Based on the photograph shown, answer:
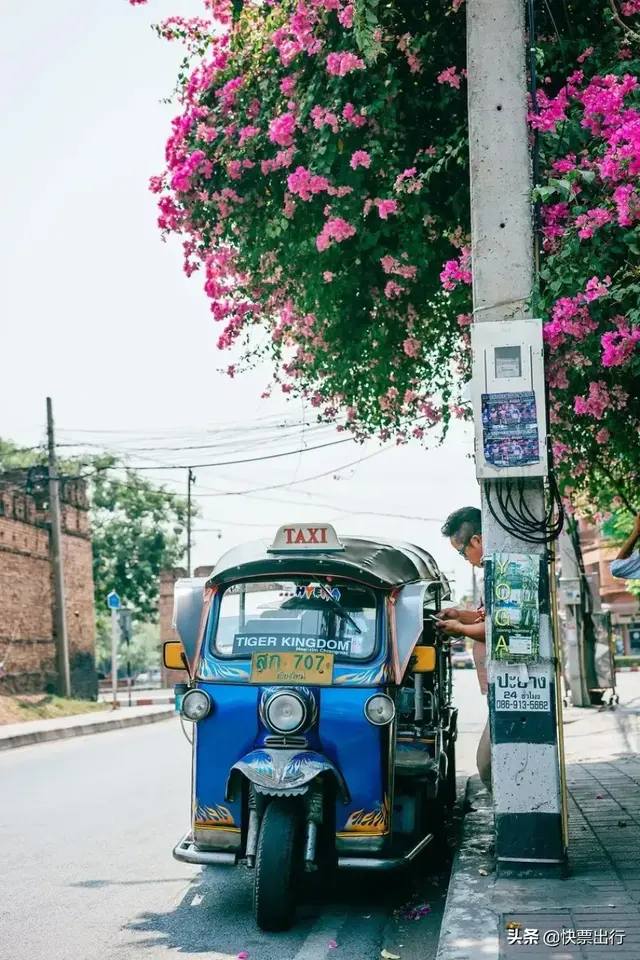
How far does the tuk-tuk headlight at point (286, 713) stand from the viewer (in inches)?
261

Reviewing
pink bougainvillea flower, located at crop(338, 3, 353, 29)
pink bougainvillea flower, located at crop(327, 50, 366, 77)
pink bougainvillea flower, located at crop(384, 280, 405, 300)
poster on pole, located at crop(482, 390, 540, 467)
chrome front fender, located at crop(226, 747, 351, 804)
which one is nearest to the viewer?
chrome front fender, located at crop(226, 747, 351, 804)

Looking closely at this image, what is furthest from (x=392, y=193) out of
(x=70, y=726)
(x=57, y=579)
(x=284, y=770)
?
(x=57, y=579)

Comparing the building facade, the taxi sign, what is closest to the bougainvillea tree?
the taxi sign

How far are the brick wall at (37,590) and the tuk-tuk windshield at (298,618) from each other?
71.1ft

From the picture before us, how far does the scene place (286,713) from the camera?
6664 mm

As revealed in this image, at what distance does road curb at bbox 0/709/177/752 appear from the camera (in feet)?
65.0

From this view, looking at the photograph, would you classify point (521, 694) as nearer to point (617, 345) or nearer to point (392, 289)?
point (617, 345)

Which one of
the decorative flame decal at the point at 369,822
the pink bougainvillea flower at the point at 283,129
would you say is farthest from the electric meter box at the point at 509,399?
the pink bougainvillea flower at the point at 283,129

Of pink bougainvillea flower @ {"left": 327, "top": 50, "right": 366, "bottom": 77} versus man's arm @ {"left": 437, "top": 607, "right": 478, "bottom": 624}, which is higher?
pink bougainvillea flower @ {"left": 327, "top": 50, "right": 366, "bottom": 77}

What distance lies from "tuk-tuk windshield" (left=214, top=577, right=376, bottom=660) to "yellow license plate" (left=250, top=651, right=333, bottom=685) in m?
0.08

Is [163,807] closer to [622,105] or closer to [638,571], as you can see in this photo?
[638,571]

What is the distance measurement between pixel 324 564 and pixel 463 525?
1.59 m

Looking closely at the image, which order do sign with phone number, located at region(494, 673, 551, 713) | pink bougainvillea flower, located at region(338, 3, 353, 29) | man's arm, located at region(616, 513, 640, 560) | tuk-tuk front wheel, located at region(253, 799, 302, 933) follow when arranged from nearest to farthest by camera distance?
tuk-tuk front wheel, located at region(253, 799, 302, 933) → sign with phone number, located at region(494, 673, 551, 713) → man's arm, located at region(616, 513, 640, 560) → pink bougainvillea flower, located at region(338, 3, 353, 29)

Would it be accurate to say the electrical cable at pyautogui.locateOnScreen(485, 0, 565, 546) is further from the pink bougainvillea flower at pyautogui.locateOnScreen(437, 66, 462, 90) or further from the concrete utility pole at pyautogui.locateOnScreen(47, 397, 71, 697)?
the concrete utility pole at pyautogui.locateOnScreen(47, 397, 71, 697)
